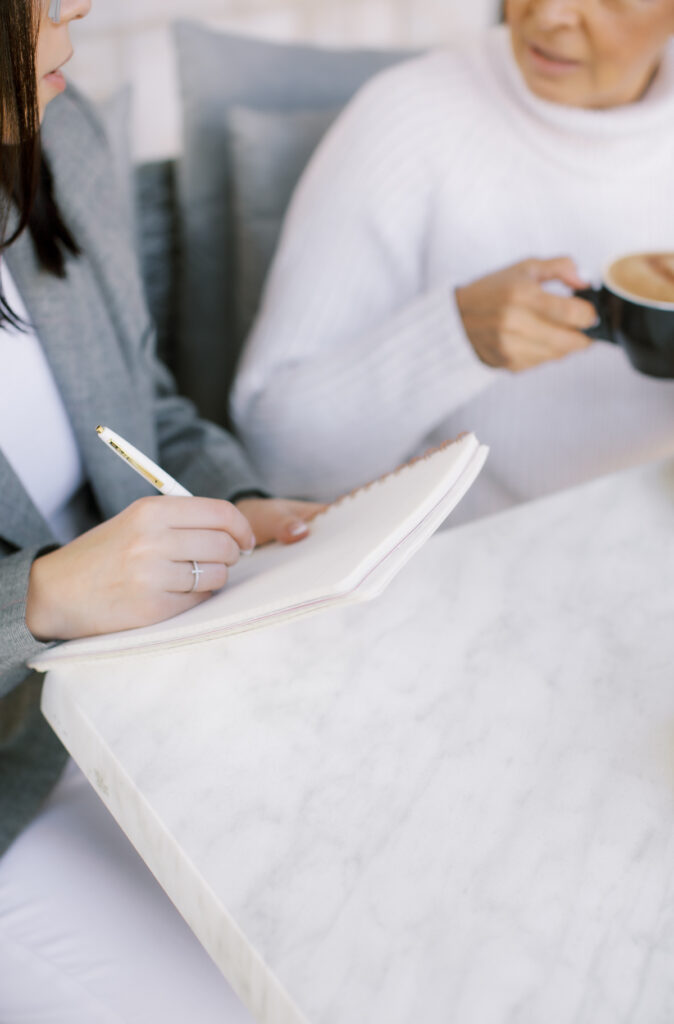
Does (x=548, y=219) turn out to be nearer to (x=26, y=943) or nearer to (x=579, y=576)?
(x=579, y=576)

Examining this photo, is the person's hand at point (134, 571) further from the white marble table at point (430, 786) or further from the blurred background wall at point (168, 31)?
the blurred background wall at point (168, 31)

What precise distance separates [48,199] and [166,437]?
11.2 inches

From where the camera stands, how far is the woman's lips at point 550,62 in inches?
35.5

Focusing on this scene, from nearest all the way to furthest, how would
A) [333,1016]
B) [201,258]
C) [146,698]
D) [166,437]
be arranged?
1. [333,1016]
2. [146,698]
3. [166,437]
4. [201,258]

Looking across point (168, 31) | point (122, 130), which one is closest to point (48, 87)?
point (122, 130)

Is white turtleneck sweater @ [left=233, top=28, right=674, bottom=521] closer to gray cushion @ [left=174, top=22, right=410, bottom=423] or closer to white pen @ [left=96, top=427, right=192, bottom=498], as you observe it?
gray cushion @ [left=174, top=22, right=410, bottom=423]

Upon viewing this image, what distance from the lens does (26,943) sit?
592mm

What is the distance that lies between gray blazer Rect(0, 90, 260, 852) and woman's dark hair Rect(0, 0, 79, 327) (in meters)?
0.02

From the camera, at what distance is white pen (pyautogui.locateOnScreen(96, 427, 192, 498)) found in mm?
512

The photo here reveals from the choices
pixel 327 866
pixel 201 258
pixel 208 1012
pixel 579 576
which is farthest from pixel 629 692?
pixel 201 258

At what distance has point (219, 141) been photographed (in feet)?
4.22

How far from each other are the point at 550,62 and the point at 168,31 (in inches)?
31.8

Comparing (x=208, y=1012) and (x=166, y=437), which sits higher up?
(x=166, y=437)

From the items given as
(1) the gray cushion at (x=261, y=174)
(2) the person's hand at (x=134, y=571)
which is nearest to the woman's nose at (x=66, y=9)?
(2) the person's hand at (x=134, y=571)
